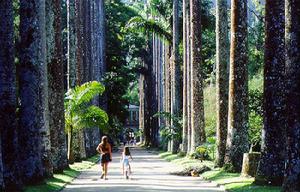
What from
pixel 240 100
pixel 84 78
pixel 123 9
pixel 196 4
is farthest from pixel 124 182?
pixel 123 9

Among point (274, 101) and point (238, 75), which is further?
point (238, 75)

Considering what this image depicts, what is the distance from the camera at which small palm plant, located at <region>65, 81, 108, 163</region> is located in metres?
26.6

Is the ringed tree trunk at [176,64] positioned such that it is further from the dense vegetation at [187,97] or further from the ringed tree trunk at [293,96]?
the ringed tree trunk at [293,96]

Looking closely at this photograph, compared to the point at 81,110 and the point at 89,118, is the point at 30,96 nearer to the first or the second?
the point at 81,110

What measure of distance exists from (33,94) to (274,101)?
6.90 metres

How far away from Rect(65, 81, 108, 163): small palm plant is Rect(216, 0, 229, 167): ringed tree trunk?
20.9 ft

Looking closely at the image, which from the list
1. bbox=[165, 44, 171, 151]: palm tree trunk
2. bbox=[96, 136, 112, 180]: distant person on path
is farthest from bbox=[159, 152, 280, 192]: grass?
bbox=[165, 44, 171, 151]: palm tree trunk

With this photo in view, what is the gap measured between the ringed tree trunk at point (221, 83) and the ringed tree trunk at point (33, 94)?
7.27 metres

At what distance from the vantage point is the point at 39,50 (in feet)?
57.7

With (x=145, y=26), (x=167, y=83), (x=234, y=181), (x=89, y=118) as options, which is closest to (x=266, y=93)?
(x=234, y=181)

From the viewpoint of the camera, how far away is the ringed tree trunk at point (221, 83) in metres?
22.5

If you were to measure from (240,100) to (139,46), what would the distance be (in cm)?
4987

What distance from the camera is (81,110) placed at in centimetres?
2784

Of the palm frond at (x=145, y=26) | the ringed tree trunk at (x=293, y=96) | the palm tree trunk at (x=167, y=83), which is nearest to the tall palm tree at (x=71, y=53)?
the palm frond at (x=145, y=26)
